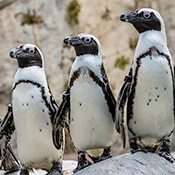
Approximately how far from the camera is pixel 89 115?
6.84 ft

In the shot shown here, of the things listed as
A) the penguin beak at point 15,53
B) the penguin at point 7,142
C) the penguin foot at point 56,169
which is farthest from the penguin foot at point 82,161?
the penguin beak at point 15,53

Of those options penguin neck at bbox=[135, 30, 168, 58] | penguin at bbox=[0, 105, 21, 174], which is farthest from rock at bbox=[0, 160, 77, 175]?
penguin neck at bbox=[135, 30, 168, 58]

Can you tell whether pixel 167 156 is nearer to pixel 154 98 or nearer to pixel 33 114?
pixel 154 98

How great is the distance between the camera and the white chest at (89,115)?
2084 mm

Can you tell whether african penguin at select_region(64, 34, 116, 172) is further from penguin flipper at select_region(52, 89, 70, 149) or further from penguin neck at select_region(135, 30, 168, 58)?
penguin neck at select_region(135, 30, 168, 58)

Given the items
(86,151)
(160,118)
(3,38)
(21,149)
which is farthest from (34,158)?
(3,38)

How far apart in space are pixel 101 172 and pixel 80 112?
27cm

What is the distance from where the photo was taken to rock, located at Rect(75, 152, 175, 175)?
2006mm

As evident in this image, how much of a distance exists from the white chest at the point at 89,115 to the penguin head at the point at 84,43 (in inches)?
4.6

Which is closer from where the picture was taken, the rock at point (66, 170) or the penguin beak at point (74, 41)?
the penguin beak at point (74, 41)

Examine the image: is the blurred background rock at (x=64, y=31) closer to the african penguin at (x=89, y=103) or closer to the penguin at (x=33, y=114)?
the penguin at (x=33, y=114)

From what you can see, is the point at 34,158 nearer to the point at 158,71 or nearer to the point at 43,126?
the point at 43,126

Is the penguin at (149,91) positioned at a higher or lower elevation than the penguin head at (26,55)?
lower

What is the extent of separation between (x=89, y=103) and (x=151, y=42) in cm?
36
